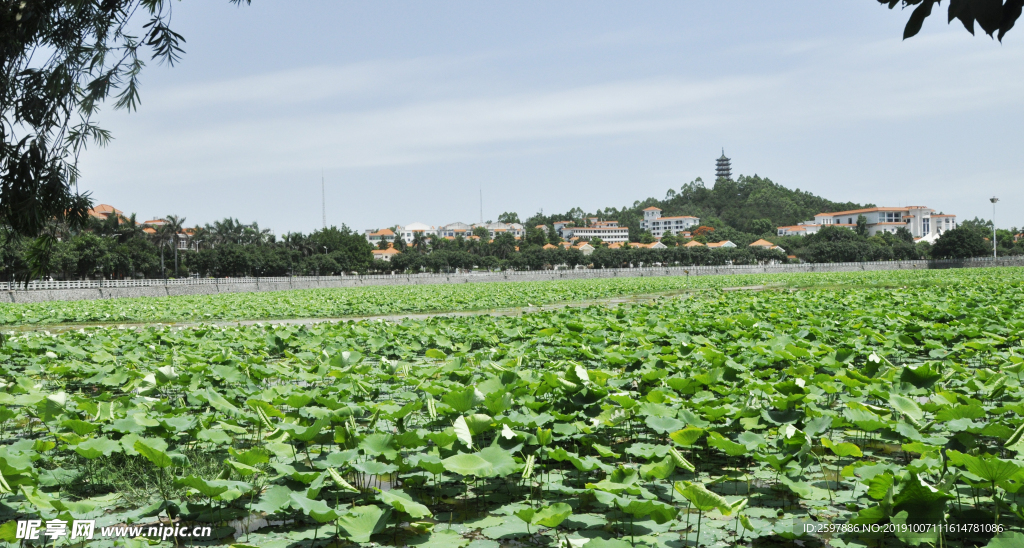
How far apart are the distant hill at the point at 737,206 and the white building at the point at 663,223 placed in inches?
94.4

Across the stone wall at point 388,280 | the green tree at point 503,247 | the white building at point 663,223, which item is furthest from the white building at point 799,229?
the green tree at point 503,247

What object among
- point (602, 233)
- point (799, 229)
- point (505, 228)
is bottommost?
point (799, 229)

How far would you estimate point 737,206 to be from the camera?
14000 centimetres

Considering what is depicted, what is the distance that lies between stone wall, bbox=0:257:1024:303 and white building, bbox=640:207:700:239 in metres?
59.7

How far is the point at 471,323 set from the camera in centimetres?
1013

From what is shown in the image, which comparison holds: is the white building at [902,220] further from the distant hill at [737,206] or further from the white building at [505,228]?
the white building at [505,228]

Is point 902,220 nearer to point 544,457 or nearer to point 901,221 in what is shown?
point 901,221

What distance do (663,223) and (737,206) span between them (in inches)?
678

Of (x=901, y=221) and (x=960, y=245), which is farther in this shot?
(x=901, y=221)

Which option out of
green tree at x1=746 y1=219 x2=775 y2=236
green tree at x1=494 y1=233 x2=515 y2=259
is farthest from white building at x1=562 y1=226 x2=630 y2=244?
green tree at x1=494 y1=233 x2=515 y2=259

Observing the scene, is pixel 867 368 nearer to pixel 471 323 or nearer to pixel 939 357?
pixel 939 357

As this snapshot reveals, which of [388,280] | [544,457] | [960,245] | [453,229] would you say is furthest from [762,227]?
[544,457]

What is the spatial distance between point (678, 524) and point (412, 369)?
143 inches

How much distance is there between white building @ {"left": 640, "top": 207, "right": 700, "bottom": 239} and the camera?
131 metres
